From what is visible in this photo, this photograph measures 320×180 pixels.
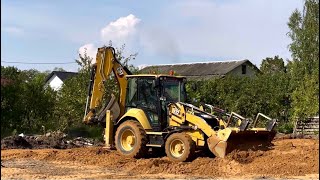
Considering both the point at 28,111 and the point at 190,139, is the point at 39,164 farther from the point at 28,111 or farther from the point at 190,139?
the point at 28,111

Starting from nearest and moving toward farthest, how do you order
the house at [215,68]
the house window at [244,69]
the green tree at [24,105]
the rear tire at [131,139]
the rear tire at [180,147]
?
the rear tire at [180,147]
the rear tire at [131,139]
the green tree at [24,105]
the house at [215,68]
the house window at [244,69]

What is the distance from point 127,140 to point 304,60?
24377mm

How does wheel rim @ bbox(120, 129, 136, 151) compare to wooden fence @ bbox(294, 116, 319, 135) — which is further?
wooden fence @ bbox(294, 116, 319, 135)

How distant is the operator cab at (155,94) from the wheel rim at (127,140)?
756 millimetres

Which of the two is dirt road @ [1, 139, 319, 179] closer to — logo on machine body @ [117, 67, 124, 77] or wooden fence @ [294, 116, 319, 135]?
logo on machine body @ [117, 67, 124, 77]

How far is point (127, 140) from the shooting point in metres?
14.9

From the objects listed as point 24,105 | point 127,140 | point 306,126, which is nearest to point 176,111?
point 127,140

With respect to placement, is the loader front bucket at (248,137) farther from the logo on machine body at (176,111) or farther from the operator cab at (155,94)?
the operator cab at (155,94)

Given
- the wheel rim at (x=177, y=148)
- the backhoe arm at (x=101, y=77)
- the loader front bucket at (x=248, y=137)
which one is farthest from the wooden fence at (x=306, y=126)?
the wheel rim at (x=177, y=148)

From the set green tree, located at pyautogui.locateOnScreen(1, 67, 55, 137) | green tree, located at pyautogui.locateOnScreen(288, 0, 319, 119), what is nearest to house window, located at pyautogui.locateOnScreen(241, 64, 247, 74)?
green tree, located at pyautogui.locateOnScreen(288, 0, 319, 119)

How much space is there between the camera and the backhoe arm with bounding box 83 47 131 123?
50.5 feet

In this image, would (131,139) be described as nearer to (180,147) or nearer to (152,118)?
(152,118)

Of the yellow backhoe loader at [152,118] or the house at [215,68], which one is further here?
the house at [215,68]

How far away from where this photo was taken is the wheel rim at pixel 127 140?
14680 mm
